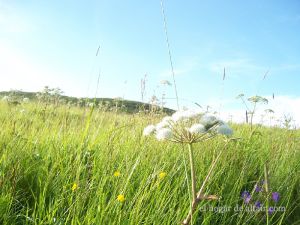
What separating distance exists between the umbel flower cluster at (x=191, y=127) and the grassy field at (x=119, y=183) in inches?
10.4

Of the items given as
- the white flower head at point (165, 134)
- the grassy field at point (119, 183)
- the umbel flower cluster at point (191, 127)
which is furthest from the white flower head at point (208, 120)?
the grassy field at point (119, 183)

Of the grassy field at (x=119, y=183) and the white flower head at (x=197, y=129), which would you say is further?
the grassy field at (x=119, y=183)

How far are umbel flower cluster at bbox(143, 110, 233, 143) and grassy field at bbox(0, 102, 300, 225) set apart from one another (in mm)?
265

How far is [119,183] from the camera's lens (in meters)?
2.40

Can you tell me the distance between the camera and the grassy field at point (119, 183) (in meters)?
2.04

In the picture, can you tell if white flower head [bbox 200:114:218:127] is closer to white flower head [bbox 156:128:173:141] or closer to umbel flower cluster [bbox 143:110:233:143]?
umbel flower cluster [bbox 143:110:233:143]

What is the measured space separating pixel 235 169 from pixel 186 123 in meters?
1.69

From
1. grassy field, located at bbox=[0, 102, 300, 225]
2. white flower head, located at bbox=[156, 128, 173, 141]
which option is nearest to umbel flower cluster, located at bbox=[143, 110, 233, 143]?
white flower head, located at bbox=[156, 128, 173, 141]

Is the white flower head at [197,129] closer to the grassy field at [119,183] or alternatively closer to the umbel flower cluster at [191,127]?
the umbel flower cluster at [191,127]

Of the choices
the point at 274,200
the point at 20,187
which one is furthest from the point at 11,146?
the point at 274,200

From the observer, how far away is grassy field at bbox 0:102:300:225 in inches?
80.2

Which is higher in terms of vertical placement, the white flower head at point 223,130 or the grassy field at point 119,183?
the white flower head at point 223,130

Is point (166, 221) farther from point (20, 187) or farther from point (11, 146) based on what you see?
point (11, 146)

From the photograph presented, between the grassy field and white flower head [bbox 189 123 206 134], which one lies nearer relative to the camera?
white flower head [bbox 189 123 206 134]
